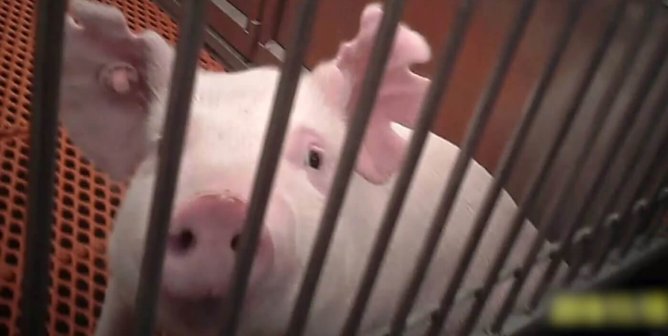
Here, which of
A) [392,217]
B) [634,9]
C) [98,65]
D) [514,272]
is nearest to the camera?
[392,217]

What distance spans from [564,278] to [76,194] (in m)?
0.59

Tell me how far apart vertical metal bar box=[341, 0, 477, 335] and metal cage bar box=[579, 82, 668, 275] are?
350 millimetres

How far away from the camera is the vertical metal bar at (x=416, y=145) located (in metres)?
0.53

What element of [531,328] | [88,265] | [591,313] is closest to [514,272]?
[531,328]

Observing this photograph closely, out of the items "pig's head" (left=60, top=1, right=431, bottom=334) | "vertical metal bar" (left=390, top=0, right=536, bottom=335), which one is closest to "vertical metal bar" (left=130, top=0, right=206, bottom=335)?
"pig's head" (left=60, top=1, right=431, bottom=334)

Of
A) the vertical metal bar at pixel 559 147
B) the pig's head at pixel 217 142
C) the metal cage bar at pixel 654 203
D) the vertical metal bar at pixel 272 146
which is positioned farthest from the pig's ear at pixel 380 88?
the metal cage bar at pixel 654 203

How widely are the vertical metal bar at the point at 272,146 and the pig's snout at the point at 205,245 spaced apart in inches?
2.2

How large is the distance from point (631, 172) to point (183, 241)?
0.51 m

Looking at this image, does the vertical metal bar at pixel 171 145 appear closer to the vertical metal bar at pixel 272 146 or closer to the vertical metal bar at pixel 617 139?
the vertical metal bar at pixel 272 146

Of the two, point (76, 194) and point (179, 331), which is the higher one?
point (179, 331)

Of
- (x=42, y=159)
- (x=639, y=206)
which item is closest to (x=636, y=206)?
(x=639, y=206)

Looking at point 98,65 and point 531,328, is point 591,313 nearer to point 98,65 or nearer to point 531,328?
point 531,328

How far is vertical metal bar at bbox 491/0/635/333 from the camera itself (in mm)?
682

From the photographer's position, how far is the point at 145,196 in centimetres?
68
